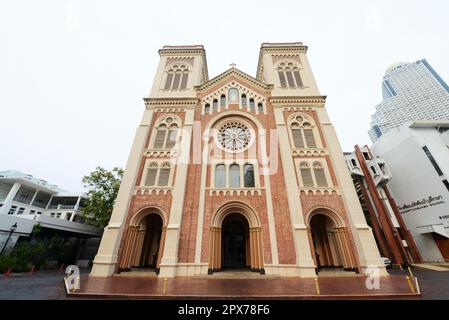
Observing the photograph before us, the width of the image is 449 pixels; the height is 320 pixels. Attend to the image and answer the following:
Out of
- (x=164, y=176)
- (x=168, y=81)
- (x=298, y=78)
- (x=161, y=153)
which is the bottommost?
(x=164, y=176)

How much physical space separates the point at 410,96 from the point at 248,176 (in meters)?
135

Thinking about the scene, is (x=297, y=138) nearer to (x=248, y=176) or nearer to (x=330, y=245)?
(x=248, y=176)

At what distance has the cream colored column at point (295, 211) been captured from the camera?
36.7ft

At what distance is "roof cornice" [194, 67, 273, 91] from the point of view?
1914 centimetres

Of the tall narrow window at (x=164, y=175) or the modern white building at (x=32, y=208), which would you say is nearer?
the tall narrow window at (x=164, y=175)

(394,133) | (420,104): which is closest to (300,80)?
(394,133)

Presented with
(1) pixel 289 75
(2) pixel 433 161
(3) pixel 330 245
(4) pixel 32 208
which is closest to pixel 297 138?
(1) pixel 289 75

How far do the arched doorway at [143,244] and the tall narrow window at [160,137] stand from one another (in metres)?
5.79

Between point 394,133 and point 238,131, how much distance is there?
22627 mm

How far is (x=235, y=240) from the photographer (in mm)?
15461

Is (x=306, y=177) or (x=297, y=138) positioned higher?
(x=297, y=138)

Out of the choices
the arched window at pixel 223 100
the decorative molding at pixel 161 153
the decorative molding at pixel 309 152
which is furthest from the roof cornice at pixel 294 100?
the decorative molding at pixel 161 153

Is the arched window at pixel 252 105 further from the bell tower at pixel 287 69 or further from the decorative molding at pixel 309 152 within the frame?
the decorative molding at pixel 309 152

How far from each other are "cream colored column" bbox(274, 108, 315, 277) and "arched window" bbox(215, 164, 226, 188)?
4.75m
